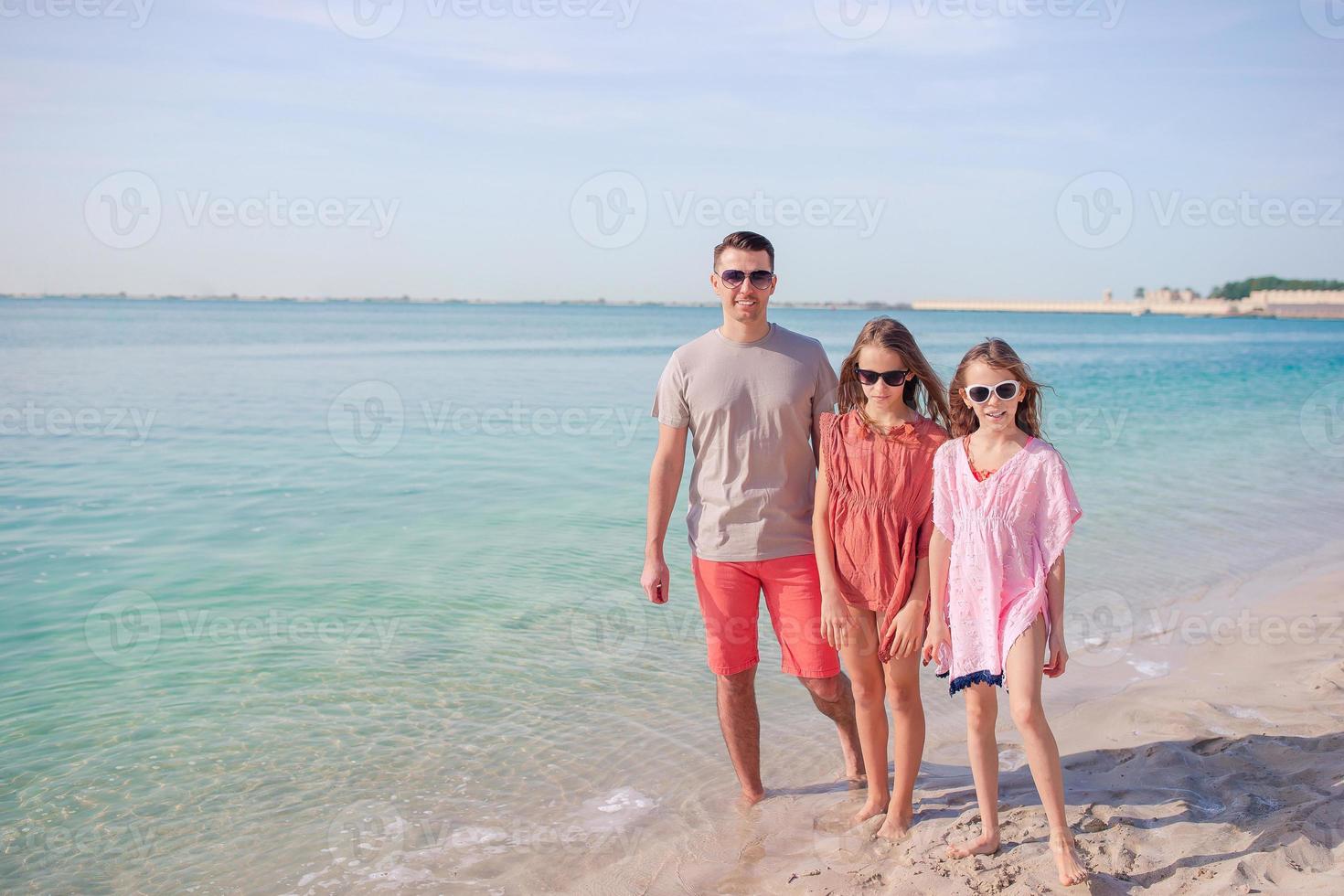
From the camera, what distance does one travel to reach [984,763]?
3178 millimetres

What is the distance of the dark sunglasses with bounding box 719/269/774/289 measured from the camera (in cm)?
362

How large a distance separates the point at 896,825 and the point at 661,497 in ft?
4.95

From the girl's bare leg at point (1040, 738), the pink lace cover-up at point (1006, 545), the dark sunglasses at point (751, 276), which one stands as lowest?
the girl's bare leg at point (1040, 738)

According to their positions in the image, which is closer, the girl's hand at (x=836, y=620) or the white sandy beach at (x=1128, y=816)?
the white sandy beach at (x=1128, y=816)

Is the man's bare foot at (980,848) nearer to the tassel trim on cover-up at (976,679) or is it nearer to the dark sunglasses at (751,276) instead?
the tassel trim on cover-up at (976,679)

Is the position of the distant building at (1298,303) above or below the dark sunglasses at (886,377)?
above

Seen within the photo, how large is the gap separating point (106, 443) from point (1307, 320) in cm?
12871

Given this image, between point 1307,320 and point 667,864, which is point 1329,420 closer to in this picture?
point 667,864

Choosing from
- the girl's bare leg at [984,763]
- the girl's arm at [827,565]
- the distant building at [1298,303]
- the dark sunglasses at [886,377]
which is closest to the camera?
the girl's bare leg at [984,763]

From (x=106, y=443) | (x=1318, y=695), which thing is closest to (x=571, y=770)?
(x=1318, y=695)

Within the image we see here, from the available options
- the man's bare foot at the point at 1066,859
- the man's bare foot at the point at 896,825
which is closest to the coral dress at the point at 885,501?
the man's bare foot at the point at 896,825

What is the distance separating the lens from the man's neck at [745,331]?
3.65m

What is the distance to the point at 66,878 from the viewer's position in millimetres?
3570

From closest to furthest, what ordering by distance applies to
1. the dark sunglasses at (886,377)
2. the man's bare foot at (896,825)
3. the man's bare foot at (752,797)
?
1. the dark sunglasses at (886,377)
2. the man's bare foot at (896,825)
3. the man's bare foot at (752,797)
